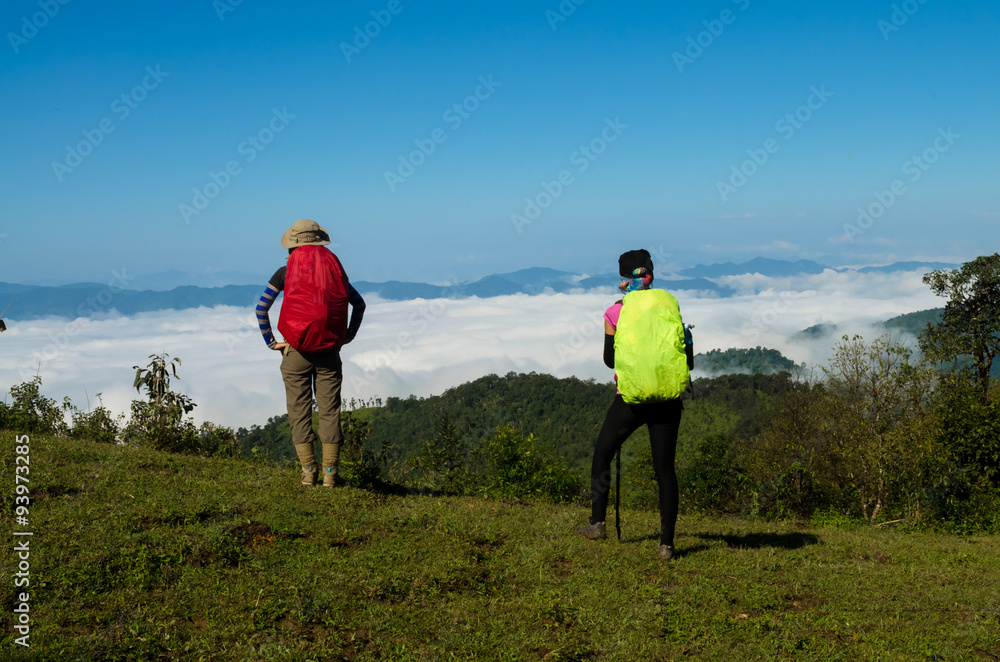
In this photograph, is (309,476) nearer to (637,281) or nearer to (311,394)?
(311,394)

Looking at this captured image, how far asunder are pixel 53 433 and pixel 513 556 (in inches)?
280

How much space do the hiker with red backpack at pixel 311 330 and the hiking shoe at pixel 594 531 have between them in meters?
2.66

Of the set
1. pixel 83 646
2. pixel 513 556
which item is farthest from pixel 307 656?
pixel 513 556

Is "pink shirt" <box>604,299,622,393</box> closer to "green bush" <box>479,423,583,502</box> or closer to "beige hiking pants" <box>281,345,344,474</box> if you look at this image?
"beige hiking pants" <box>281,345,344,474</box>

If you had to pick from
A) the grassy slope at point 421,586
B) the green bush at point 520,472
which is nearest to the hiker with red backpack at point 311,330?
the grassy slope at point 421,586

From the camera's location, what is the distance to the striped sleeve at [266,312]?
6656mm

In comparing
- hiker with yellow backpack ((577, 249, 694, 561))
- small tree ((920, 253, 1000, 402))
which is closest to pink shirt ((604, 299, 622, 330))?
hiker with yellow backpack ((577, 249, 694, 561))

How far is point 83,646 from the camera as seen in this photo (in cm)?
355

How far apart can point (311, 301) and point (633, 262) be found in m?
3.07

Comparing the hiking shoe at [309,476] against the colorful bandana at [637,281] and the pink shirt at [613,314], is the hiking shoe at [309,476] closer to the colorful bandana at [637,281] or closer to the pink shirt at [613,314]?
the pink shirt at [613,314]

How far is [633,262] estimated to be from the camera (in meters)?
5.60

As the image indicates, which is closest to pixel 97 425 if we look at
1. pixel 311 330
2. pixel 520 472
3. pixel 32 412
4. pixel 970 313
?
pixel 32 412

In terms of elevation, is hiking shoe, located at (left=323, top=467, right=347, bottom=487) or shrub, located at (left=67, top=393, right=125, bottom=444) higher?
shrub, located at (left=67, top=393, right=125, bottom=444)

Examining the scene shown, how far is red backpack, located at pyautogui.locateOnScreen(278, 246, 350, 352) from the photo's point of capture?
6.52m
